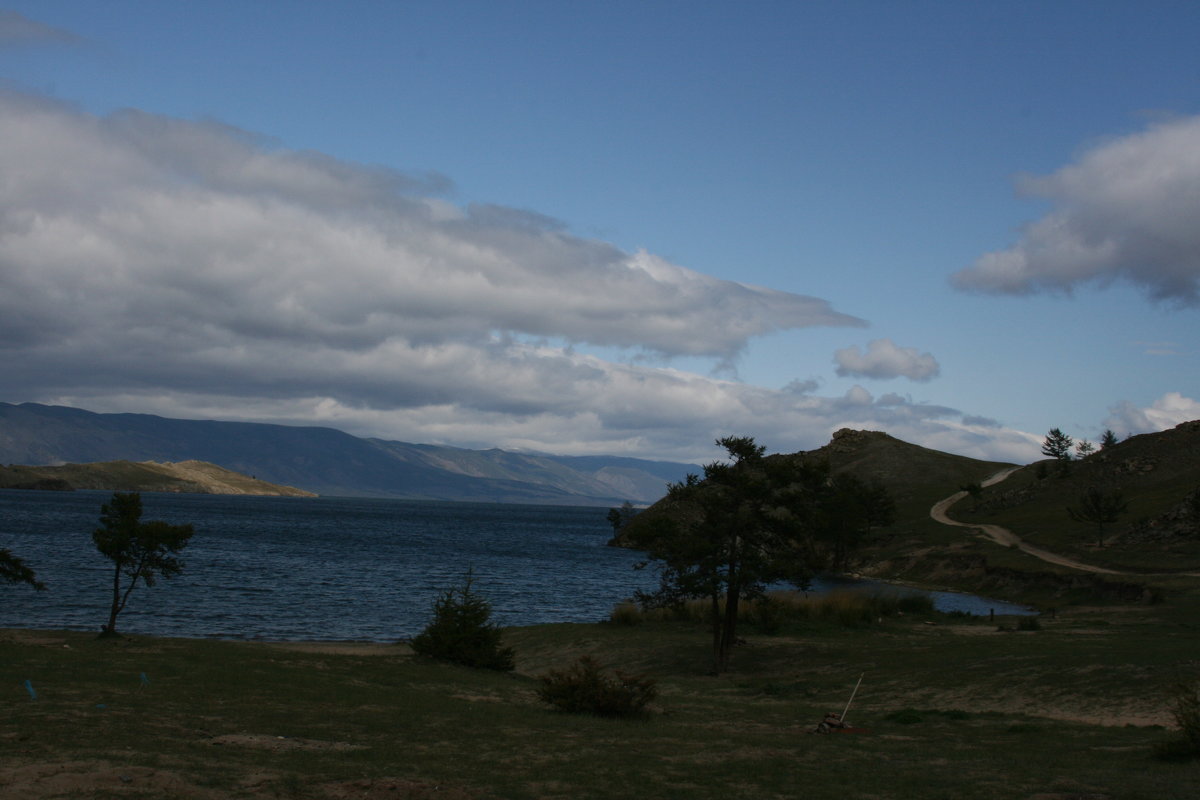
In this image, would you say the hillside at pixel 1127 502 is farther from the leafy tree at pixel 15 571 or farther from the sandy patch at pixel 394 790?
the leafy tree at pixel 15 571

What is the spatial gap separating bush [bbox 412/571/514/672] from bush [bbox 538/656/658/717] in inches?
367

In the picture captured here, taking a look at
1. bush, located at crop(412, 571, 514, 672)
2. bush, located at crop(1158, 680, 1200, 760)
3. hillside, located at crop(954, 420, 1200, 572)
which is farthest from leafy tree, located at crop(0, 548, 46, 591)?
hillside, located at crop(954, 420, 1200, 572)

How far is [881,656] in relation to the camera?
33094mm

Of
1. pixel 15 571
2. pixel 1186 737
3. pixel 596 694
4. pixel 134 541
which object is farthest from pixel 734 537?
pixel 15 571

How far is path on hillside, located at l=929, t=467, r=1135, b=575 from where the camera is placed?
210 feet

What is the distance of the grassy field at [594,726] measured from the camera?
13164mm

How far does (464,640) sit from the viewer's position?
103 ft

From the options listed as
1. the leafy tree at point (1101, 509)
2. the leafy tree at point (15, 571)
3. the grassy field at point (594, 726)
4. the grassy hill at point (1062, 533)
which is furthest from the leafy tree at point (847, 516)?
→ the leafy tree at point (15, 571)

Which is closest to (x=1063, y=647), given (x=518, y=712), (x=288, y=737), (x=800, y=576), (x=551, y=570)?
(x=800, y=576)

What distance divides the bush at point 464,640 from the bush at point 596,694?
933cm

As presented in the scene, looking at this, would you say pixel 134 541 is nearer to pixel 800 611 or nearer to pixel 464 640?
pixel 464 640

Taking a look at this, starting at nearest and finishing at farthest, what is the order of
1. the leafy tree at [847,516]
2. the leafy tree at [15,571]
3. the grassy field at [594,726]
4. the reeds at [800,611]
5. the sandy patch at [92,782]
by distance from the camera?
Result: 1. the sandy patch at [92,782]
2. the grassy field at [594,726]
3. the leafy tree at [15,571]
4. the reeds at [800,611]
5. the leafy tree at [847,516]

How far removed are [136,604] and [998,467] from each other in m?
167

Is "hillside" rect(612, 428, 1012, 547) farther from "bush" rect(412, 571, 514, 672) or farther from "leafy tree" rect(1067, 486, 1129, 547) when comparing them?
"bush" rect(412, 571, 514, 672)
